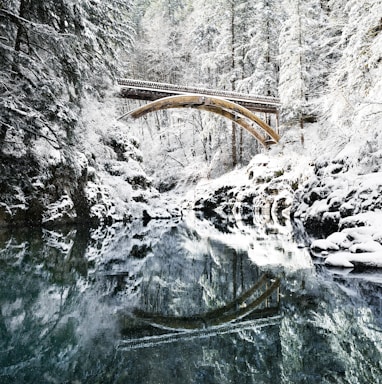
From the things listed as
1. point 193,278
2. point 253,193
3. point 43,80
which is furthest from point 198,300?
point 253,193

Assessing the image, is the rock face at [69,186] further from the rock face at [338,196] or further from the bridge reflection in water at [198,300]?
the rock face at [338,196]

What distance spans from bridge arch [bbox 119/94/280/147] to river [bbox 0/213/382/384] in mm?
13238

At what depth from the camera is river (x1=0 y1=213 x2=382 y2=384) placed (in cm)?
188

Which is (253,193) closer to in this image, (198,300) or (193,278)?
(193,278)

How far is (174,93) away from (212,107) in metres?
3.25

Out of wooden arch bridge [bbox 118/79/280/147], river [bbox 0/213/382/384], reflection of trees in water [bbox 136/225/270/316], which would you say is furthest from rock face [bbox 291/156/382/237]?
wooden arch bridge [bbox 118/79/280/147]

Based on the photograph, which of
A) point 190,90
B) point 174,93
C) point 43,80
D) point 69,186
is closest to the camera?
point 43,80

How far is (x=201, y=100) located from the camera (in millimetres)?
19203

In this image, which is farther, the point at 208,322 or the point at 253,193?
the point at 253,193

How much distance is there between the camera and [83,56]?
261 inches

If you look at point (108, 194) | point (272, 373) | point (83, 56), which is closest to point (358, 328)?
point (272, 373)

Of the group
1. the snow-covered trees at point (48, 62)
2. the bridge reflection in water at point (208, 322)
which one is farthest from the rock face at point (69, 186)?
the bridge reflection in water at point (208, 322)

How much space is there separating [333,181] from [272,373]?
7999mm

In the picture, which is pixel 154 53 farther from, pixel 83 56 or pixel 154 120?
pixel 83 56
